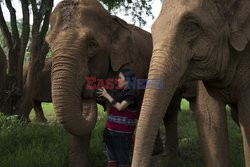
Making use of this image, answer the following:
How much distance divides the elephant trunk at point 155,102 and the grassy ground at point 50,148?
2171 millimetres

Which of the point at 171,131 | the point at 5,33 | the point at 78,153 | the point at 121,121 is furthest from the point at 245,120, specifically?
the point at 5,33

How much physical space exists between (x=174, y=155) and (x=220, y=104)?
2238 mm

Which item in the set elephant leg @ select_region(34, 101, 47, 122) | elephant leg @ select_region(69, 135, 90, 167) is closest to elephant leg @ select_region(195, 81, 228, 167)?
elephant leg @ select_region(69, 135, 90, 167)

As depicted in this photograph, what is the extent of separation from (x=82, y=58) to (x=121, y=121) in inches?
32.4

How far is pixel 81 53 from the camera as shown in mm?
3773

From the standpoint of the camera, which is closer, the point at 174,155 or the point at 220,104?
the point at 220,104

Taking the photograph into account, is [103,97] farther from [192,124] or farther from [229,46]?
[192,124]

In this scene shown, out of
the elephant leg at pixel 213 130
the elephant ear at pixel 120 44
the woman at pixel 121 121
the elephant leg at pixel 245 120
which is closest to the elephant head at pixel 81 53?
the elephant ear at pixel 120 44

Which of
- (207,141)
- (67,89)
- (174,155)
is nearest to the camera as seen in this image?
(207,141)

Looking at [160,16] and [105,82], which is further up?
[160,16]

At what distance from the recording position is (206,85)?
3.23 meters

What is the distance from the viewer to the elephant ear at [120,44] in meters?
4.19

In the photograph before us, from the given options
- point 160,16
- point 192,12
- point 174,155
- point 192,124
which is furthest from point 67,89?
point 192,124

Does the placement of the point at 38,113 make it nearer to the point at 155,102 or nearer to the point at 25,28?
the point at 25,28
